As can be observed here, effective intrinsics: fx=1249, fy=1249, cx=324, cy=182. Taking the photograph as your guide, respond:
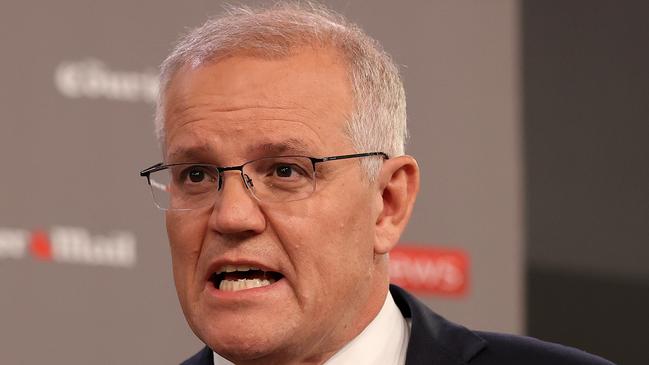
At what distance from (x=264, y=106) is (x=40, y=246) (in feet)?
4.17

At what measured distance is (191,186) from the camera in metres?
2.22

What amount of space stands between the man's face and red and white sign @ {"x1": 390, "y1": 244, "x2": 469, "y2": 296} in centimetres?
155

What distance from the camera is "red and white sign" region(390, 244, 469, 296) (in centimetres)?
381

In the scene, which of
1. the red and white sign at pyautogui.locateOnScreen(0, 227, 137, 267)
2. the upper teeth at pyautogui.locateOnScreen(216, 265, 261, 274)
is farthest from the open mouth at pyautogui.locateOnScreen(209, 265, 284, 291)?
the red and white sign at pyautogui.locateOnScreen(0, 227, 137, 267)

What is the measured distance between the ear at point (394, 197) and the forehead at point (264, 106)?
0.14 meters

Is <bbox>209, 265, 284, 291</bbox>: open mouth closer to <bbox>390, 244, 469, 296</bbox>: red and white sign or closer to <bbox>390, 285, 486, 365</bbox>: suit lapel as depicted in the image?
<bbox>390, 285, 486, 365</bbox>: suit lapel

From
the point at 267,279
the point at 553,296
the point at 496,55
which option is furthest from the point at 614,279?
the point at 267,279

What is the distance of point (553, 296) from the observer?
414cm

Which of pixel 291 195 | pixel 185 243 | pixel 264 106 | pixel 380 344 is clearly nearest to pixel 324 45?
pixel 264 106

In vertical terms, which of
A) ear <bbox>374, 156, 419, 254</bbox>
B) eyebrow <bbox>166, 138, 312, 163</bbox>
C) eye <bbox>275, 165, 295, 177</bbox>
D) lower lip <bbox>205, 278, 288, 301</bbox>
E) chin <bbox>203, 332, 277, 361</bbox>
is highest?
eyebrow <bbox>166, 138, 312, 163</bbox>

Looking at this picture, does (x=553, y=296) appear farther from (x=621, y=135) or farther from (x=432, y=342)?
(x=432, y=342)

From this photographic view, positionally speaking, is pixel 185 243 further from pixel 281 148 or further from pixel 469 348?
pixel 469 348

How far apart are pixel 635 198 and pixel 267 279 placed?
236cm

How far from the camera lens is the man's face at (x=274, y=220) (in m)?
2.10
